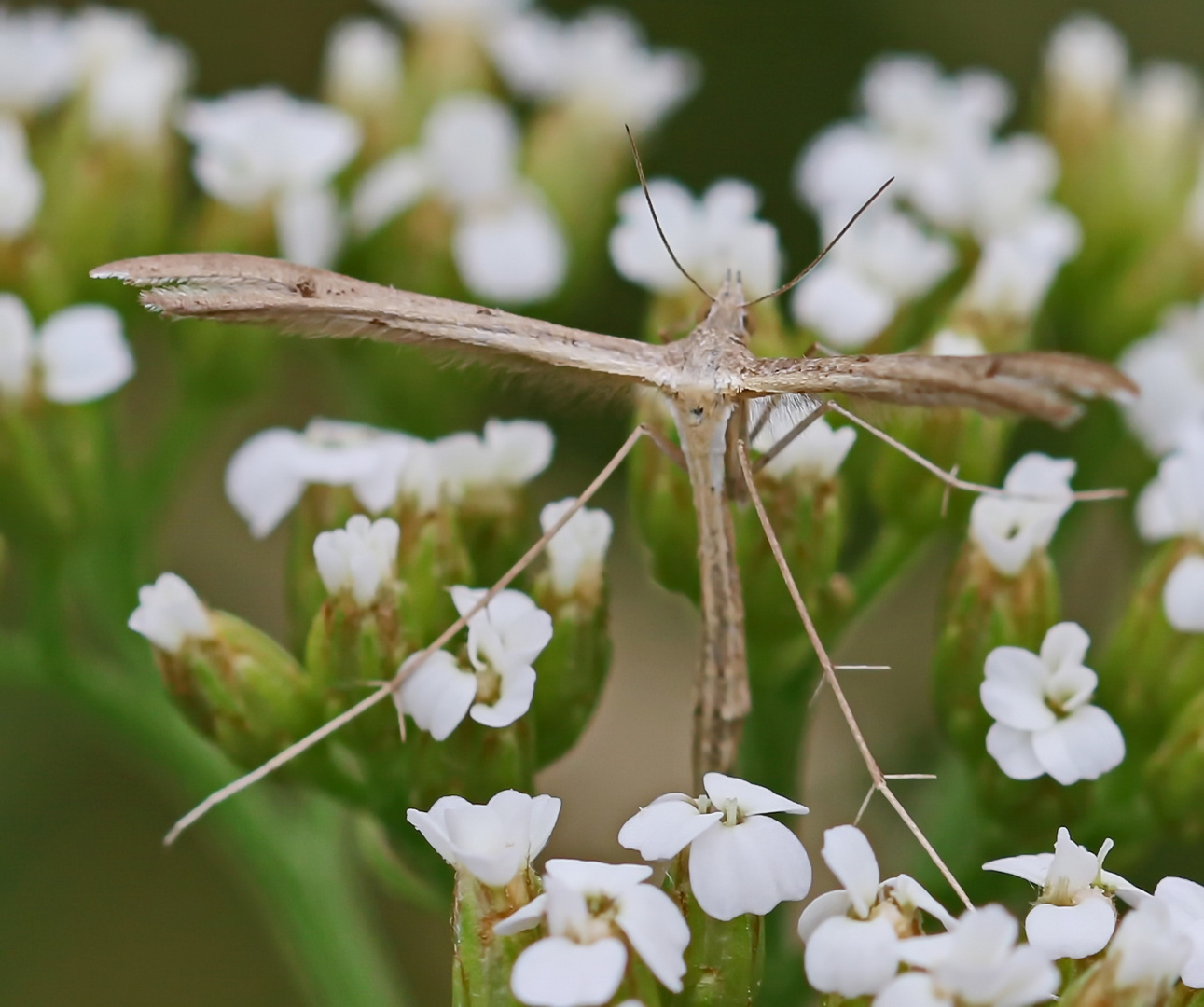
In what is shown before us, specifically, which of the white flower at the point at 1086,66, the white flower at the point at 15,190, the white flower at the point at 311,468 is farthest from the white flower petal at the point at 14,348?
the white flower at the point at 1086,66

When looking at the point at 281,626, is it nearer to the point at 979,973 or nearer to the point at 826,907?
the point at 826,907

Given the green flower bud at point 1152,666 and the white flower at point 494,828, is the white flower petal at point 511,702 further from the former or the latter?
the green flower bud at point 1152,666

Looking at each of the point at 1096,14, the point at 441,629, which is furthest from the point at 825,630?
the point at 1096,14

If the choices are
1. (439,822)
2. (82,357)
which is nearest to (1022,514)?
(439,822)

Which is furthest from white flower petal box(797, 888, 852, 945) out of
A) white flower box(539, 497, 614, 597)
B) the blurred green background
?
the blurred green background

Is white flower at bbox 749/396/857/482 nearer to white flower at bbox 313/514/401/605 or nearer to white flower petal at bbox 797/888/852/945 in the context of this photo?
white flower at bbox 313/514/401/605

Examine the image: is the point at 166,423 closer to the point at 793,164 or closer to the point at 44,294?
the point at 44,294
